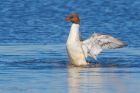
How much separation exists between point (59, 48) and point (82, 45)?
2.00 metres

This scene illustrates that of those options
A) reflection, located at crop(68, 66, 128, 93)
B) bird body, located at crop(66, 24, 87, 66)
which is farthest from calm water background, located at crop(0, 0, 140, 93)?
bird body, located at crop(66, 24, 87, 66)

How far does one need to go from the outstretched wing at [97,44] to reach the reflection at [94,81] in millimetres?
1610

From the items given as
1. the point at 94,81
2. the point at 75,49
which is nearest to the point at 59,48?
the point at 75,49

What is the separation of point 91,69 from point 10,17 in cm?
1216

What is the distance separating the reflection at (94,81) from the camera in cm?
1377

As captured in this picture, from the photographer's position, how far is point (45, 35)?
23828 mm

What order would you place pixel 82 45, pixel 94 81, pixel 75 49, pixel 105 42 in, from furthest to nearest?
pixel 105 42 → pixel 82 45 → pixel 75 49 → pixel 94 81

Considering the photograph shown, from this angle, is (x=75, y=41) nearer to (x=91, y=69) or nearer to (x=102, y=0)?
(x=91, y=69)

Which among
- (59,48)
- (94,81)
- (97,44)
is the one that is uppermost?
(97,44)

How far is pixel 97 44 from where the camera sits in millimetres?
18953

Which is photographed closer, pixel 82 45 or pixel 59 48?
pixel 82 45

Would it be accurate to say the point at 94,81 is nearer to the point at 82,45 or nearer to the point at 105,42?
the point at 82,45

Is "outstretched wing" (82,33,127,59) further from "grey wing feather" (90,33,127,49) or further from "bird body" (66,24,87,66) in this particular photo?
"bird body" (66,24,87,66)

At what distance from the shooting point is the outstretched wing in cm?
1883
